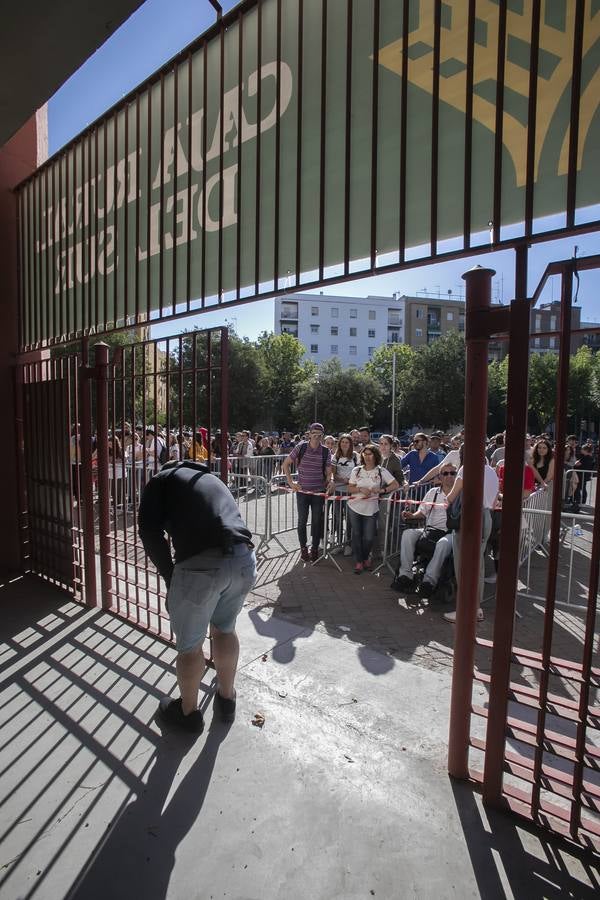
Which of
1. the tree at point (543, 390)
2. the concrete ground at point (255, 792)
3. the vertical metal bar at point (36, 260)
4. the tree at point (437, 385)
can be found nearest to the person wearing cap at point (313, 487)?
the concrete ground at point (255, 792)

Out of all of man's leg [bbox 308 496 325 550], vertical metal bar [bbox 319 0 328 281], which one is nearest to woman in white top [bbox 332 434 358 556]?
man's leg [bbox 308 496 325 550]

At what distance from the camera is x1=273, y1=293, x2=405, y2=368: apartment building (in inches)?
2958

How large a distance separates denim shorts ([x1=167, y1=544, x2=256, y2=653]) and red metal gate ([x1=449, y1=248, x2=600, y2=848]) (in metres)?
1.35

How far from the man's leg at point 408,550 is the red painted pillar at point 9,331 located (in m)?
4.85

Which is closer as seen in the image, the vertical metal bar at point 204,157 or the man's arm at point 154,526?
the man's arm at point 154,526

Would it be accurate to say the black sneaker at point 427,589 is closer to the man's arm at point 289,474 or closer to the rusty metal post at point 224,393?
the man's arm at point 289,474

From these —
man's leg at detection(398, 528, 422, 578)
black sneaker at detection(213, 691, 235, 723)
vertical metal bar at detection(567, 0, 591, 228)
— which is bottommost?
black sneaker at detection(213, 691, 235, 723)

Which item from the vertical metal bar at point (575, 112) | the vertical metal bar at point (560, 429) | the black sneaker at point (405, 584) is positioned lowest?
the black sneaker at point (405, 584)

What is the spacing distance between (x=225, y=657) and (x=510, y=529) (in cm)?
200

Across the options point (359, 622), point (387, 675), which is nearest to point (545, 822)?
point (387, 675)

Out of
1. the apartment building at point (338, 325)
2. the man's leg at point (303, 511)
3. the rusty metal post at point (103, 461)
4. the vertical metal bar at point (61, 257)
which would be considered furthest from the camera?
the apartment building at point (338, 325)

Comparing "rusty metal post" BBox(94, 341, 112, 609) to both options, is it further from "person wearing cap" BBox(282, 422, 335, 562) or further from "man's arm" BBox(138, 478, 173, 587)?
"person wearing cap" BBox(282, 422, 335, 562)

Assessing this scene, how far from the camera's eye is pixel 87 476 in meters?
5.07

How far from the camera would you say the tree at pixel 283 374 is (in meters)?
44.6
